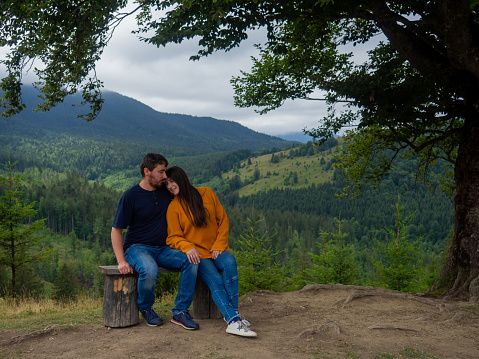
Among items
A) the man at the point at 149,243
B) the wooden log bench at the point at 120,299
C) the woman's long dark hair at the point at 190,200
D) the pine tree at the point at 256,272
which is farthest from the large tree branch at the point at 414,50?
the pine tree at the point at 256,272

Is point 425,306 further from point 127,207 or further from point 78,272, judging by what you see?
point 78,272

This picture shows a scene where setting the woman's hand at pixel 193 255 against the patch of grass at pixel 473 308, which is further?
the patch of grass at pixel 473 308

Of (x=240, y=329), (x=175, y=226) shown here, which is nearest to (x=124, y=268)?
(x=175, y=226)

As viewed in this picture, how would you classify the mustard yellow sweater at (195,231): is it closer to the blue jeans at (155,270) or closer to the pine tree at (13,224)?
the blue jeans at (155,270)

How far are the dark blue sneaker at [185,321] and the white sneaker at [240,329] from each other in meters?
0.52

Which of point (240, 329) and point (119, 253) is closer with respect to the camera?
point (240, 329)

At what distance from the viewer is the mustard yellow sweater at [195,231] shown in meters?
5.88

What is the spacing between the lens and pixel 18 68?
27.8ft

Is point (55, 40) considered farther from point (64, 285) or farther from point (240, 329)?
point (64, 285)

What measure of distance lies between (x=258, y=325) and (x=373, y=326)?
1.70 metres

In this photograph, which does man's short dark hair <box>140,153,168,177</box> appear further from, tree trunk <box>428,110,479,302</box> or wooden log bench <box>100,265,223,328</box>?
tree trunk <box>428,110,479,302</box>

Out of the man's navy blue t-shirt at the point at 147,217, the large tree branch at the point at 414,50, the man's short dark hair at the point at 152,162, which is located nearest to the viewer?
the man's short dark hair at the point at 152,162

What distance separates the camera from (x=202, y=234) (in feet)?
19.5

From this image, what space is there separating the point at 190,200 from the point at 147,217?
77cm
